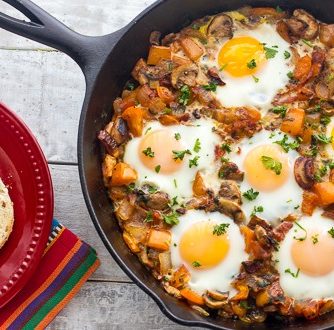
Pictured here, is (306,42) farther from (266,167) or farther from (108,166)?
(108,166)

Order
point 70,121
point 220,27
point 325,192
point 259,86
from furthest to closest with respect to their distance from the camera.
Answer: point 70,121, point 220,27, point 259,86, point 325,192

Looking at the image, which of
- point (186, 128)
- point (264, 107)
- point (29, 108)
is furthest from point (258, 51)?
point (29, 108)

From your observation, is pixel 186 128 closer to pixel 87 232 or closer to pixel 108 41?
pixel 108 41

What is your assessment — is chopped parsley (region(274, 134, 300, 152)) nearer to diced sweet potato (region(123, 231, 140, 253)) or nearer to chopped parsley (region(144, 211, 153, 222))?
chopped parsley (region(144, 211, 153, 222))

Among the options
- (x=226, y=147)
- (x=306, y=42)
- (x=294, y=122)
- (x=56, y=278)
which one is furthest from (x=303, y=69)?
(x=56, y=278)

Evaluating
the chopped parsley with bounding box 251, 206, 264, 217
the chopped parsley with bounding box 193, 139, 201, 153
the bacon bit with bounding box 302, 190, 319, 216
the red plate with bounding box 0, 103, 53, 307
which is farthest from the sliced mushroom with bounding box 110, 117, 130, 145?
the bacon bit with bounding box 302, 190, 319, 216

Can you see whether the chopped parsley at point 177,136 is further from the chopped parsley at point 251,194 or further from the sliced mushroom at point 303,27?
the sliced mushroom at point 303,27
